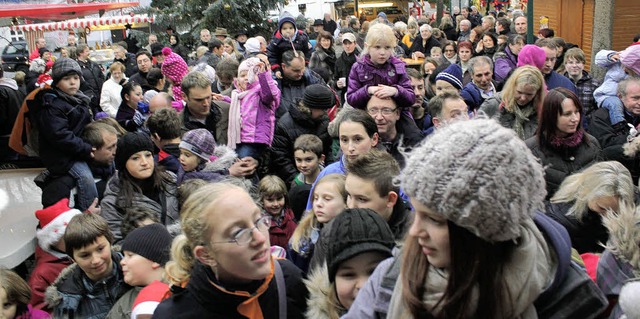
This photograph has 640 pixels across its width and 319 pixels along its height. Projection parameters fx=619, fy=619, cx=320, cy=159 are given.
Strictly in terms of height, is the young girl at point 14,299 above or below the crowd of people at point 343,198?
below

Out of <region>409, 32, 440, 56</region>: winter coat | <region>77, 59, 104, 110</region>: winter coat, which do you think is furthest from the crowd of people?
<region>409, 32, 440, 56</region>: winter coat

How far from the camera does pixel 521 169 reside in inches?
68.0

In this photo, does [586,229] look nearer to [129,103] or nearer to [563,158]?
[563,158]

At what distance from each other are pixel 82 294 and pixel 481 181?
10.8 ft

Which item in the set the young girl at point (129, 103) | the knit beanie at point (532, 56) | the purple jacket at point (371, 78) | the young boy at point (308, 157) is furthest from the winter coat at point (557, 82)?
the young girl at point (129, 103)

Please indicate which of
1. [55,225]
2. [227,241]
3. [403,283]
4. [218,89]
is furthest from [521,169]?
[218,89]

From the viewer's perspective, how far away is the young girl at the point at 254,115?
629 centimetres

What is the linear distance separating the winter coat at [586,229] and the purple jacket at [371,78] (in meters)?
1.91

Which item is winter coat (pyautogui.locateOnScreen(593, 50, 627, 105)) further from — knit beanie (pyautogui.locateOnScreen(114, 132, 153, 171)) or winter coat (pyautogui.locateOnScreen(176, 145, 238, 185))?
knit beanie (pyautogui.locateOnScreen(114, 132, 153, 171))

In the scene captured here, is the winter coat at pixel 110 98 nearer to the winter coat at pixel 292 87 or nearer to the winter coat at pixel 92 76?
the winter coat at pixel 92 76

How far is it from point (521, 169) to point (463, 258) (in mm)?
302

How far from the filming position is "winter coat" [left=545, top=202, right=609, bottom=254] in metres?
4.00

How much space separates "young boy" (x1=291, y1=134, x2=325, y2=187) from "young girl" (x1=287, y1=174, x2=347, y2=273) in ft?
5.50

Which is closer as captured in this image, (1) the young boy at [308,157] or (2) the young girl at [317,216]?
(2) the young girl at [317,216]
